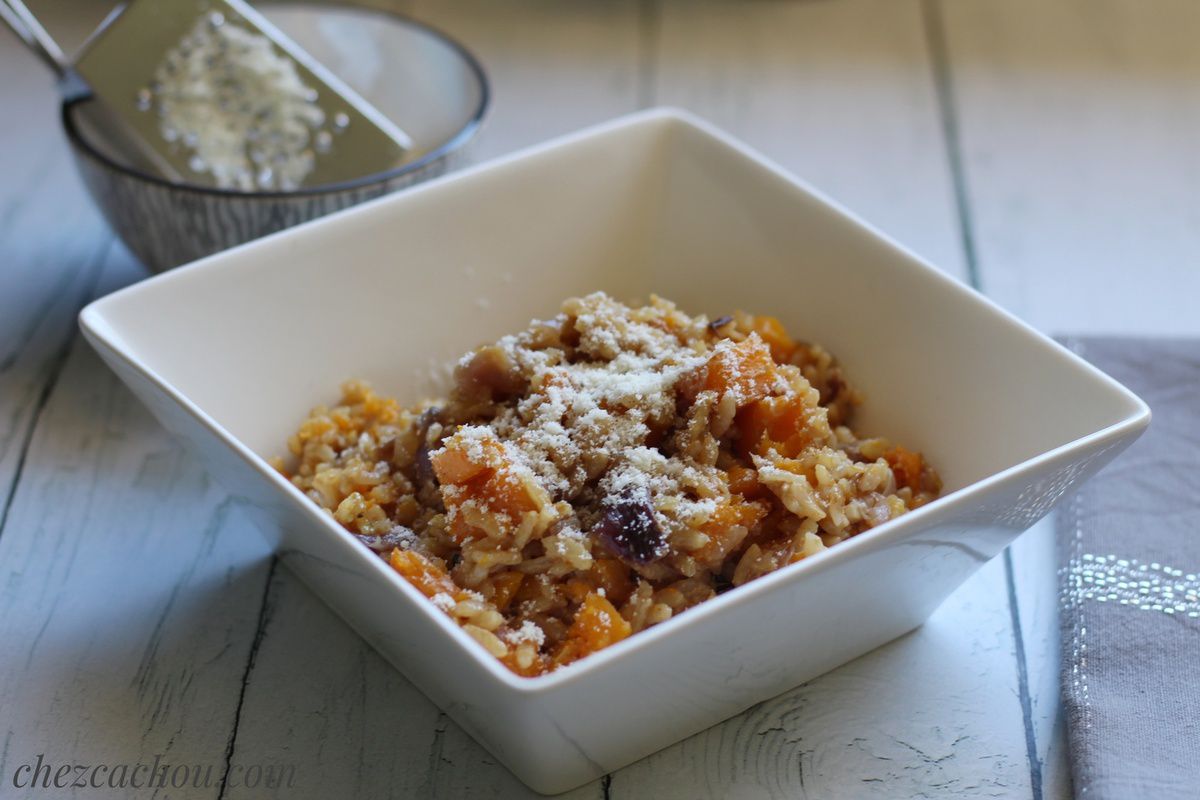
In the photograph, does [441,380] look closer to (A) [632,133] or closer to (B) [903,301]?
(A) [632,133]

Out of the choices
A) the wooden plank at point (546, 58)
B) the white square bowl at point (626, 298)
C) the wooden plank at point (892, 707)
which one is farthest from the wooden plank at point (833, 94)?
the white square bowl at point (626, 298)

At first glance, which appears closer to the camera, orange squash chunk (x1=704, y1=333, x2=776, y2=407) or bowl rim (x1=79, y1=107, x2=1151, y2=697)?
bowl rim (x1=79, y1=107, x2=1151, y2=697)

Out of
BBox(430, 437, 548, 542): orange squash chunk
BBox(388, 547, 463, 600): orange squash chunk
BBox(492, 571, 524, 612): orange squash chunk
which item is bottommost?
BBox(492, 571, 524, 612): orange squash chunk

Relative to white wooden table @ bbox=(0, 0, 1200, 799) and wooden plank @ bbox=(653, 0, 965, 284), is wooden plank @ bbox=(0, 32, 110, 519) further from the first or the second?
wooden plank @ bbox=(653, 0, 965, 284)

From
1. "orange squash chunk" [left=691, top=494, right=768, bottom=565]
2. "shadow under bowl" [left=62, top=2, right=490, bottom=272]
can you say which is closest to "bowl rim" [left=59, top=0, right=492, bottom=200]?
"shadow under bowl" [left=62, top=2, right=490, bottom=272]

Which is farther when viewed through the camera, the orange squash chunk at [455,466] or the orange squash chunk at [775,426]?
the orange squash chunk at [775,426]

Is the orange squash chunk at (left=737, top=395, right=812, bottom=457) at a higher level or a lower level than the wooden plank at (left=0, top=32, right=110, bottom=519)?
lower

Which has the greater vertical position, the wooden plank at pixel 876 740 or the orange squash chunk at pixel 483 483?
the orange squash chunk at pixel 483 483

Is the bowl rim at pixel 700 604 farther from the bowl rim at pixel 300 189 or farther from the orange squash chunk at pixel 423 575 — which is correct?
the bowl rim at pixel 300 189
